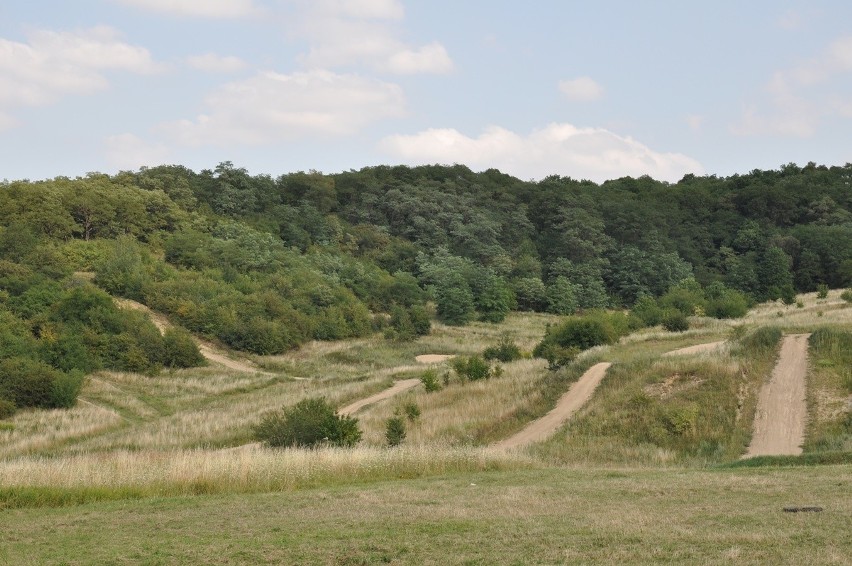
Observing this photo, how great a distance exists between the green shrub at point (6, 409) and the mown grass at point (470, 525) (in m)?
29.3

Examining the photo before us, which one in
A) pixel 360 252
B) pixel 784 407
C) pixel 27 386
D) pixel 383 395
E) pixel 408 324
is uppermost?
pixel 360 252

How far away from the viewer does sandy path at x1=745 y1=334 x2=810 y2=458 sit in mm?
22720

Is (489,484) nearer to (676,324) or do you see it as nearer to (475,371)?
(475,371)

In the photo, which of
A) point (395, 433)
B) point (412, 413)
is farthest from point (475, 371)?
point (395, 433)

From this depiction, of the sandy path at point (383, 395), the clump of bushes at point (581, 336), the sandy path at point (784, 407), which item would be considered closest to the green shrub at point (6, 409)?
the sandy path at point (383, 395)

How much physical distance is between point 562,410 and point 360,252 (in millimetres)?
73506

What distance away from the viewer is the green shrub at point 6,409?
1528 inches

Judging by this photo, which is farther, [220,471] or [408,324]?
[408,324]

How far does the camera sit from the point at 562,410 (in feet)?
93.4

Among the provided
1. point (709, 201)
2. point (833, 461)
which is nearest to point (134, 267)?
point (833, 461)

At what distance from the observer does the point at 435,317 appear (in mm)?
80000

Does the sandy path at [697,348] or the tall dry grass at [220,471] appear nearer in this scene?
the tall dry grass at [220,471]

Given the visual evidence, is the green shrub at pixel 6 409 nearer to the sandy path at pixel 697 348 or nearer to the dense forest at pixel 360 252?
the dense forest at pixel 360 252

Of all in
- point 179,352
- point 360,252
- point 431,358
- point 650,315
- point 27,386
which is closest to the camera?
point 27,386
